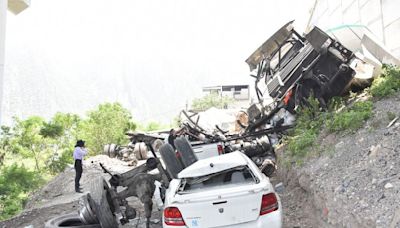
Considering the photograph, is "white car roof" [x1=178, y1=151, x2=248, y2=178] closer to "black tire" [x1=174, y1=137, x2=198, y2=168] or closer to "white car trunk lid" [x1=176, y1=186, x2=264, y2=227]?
"white car trunk lid" [x1=176, y1=186, x2=264, y2=227]

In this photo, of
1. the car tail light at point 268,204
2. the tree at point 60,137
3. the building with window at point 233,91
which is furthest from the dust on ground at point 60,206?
the building with window at point 233,91

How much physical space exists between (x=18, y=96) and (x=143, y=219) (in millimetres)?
42893

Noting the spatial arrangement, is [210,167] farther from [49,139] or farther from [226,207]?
[49,139]

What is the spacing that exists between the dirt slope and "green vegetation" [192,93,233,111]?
5223 cm

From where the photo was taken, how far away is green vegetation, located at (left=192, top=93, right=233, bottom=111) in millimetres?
60525

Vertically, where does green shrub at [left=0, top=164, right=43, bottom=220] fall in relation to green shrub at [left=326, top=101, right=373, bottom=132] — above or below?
below

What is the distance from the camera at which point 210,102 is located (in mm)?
61344

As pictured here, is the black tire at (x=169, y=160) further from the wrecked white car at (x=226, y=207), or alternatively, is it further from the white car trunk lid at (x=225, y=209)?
the white car trunk lid at (x=225, y=209)

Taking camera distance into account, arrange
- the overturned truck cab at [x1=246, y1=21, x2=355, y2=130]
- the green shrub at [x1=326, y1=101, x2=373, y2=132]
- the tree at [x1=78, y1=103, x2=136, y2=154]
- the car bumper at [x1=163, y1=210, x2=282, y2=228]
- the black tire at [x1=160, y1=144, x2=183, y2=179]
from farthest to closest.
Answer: the tree at [x1=78, y1=103, x2=136, y2=154] → the overturned truck cab at [x1=246, y1=21, x2=355, y2=130] → the green shrub at [x1=326, y1=101, x2=373, y2=132] → the black tire at [x1=160, y1=144, x2=183, y2=179] → the car bumper at [x1=163, y1=210, x2=282, y2=228]

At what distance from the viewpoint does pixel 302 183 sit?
6.86 meters

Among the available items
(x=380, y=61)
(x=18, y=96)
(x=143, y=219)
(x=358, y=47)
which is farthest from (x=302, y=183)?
(x=18, y=96)

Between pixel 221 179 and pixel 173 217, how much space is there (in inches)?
32.7

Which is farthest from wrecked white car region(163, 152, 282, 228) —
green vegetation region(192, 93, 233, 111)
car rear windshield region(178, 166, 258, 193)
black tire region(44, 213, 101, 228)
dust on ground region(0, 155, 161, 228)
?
green vegetation region(192, 93, 233, 111)

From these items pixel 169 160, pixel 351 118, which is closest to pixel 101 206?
pixel 169 160
